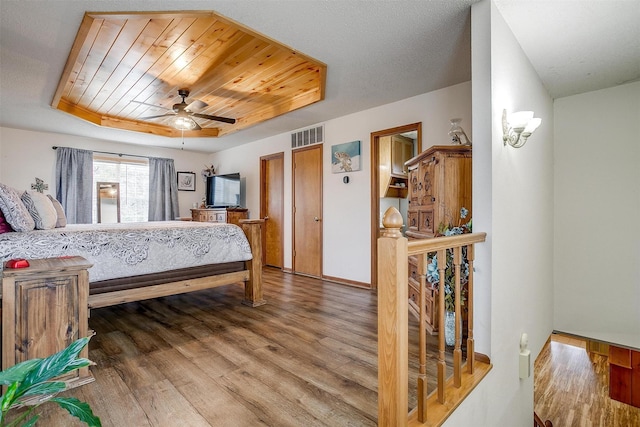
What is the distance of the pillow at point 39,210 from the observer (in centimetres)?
249

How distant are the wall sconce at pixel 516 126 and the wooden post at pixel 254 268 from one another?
2.35 m

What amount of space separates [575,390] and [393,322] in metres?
3.33

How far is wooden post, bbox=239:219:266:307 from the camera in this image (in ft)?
10.5

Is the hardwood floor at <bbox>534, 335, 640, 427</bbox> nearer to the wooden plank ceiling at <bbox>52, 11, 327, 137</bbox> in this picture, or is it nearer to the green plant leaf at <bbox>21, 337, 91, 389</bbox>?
the green plant leaf at <bbox>21, 337, 91, 389</bbox>

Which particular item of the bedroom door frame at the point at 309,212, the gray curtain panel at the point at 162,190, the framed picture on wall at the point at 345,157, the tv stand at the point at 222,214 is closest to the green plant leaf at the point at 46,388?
the framed picture on wall at the point at 345,157

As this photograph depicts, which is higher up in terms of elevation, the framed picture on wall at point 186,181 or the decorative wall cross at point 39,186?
the framed picture on wall at point 186,181

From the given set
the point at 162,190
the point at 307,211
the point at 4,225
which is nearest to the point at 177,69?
the point at 4,225

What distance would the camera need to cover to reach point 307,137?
4.71 metres

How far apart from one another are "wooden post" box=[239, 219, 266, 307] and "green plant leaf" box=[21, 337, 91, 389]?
254 centimetres

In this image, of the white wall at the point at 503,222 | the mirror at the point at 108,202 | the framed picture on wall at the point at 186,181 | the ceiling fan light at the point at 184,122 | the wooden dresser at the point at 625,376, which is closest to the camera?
the white wall at the point at 503,222

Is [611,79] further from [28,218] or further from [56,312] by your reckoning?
[28,218]

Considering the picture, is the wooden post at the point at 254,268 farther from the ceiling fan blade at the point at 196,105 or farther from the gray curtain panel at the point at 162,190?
the gray curtain panel at the point at 162,190

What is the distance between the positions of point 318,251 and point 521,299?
270 cm

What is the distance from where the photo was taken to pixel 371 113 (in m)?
3.93
